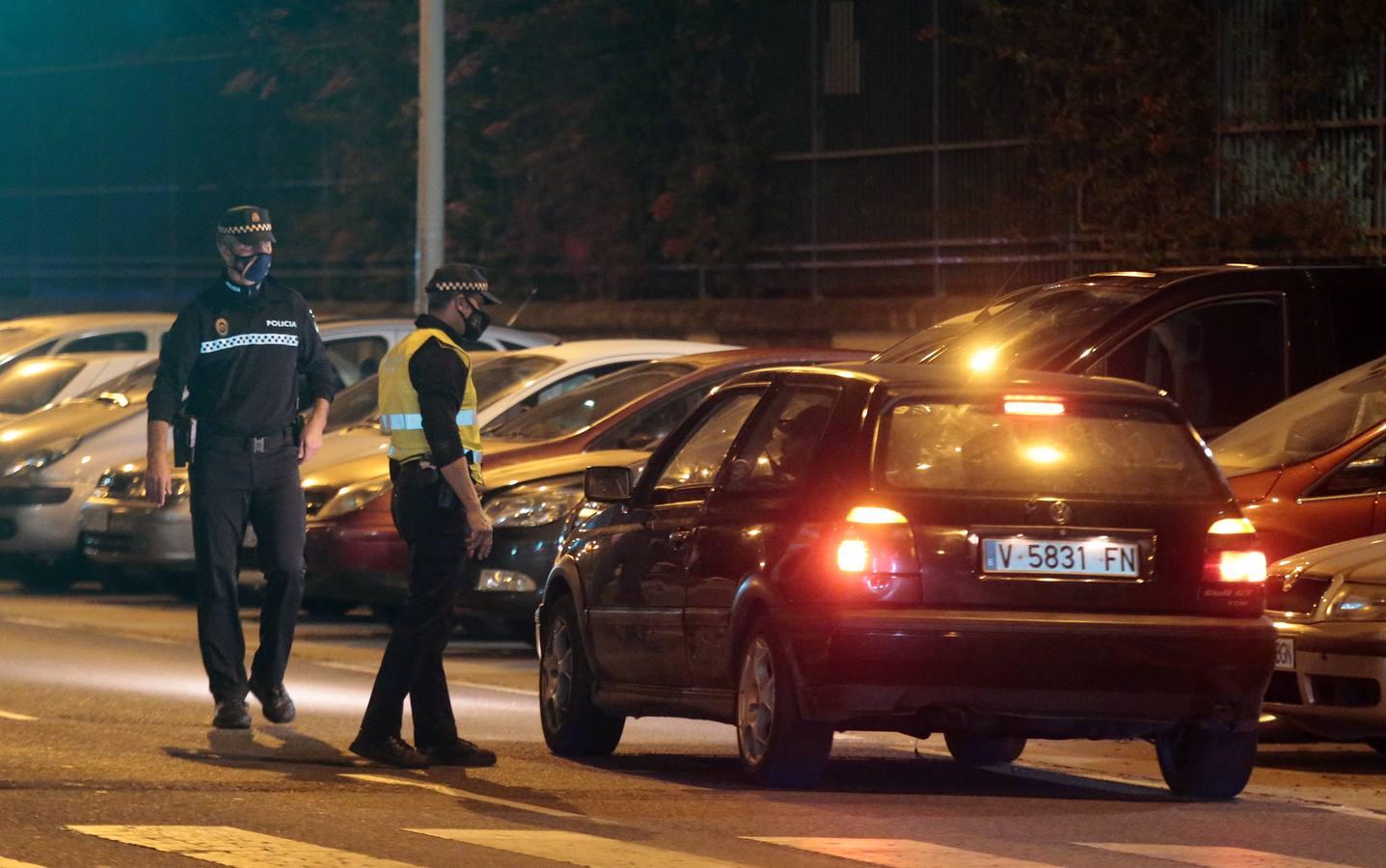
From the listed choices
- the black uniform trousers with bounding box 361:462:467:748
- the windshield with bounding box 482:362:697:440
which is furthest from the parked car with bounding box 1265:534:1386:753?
the windshield with bounding box 482:362:697:440

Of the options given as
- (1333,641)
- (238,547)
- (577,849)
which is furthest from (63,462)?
(577,849)

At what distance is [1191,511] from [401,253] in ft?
78.3

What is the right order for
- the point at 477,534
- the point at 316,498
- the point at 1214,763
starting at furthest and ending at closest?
the point at 316,498 < the point at 477,534 < the point at 1214,763

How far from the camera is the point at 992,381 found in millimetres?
8836

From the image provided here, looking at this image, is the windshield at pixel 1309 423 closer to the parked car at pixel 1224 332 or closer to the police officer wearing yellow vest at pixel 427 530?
the parked car at pixel 1224 332

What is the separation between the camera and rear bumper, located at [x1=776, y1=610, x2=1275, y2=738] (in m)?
8.32

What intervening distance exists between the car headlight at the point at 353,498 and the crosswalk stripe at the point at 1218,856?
762 centimetres

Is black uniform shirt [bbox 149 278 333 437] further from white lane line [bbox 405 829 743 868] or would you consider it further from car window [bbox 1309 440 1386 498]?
car window [bbox 1309 440 1386 498]

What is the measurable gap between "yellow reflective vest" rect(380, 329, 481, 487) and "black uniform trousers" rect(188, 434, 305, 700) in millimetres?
1053

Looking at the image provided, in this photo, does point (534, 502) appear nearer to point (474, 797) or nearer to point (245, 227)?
point (245, 227)

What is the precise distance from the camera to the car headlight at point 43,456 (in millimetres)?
17984

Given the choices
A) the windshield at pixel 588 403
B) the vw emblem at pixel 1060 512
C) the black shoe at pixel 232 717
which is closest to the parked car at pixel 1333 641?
the vw emblem at pixel 1060 512

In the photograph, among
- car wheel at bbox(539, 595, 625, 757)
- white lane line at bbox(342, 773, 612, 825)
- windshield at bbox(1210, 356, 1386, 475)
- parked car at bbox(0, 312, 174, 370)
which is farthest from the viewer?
parked car at bbox(0, 312, 174, 370)

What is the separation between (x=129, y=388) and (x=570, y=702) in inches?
378
